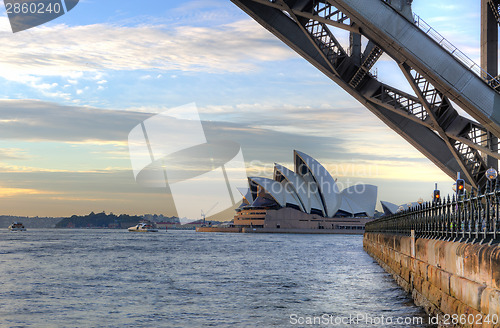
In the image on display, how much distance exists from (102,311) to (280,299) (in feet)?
19.6

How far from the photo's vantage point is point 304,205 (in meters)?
137

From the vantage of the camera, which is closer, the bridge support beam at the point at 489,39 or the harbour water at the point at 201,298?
the harbour water at the point at 201,298

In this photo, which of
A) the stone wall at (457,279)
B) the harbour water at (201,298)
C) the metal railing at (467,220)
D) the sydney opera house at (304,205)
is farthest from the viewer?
the sydney opera house at (304,205)

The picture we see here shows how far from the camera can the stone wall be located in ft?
30.6

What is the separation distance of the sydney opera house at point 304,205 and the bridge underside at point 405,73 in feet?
313

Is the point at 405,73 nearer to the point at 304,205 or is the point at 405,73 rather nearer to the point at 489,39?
the point at 489,39

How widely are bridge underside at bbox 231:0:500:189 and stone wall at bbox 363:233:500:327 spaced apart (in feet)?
23.6

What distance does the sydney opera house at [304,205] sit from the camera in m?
133

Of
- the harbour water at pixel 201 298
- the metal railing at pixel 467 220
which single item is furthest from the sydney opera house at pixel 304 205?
the metal railing at pixel 467 220

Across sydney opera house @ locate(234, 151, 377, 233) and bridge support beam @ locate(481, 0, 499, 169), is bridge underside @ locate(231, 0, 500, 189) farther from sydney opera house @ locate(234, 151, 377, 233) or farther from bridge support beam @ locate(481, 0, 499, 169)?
sydney opera house @ locate(234, 151, 377, 233)

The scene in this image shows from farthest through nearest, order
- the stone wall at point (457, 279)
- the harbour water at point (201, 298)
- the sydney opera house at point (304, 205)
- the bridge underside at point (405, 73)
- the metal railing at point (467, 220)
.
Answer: the sydney opera house at point (304, 205)
the bridge underside at point (405, 73)
the harbour water at point (201, 298)
the metal railing at point (467, 220)
the stone wall at point (457, 279)

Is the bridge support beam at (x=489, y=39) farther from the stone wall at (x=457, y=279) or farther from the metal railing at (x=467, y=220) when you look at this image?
the stone wall at (x=457, y=279)

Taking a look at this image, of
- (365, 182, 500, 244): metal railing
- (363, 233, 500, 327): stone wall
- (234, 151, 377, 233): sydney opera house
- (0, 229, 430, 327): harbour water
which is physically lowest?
(0, 229, 430, 327): harbour water

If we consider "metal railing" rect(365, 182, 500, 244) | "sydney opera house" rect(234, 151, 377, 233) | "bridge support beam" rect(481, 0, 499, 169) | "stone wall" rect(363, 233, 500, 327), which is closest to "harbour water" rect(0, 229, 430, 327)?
"stone wall" rect(363, 233, 500, 327)
